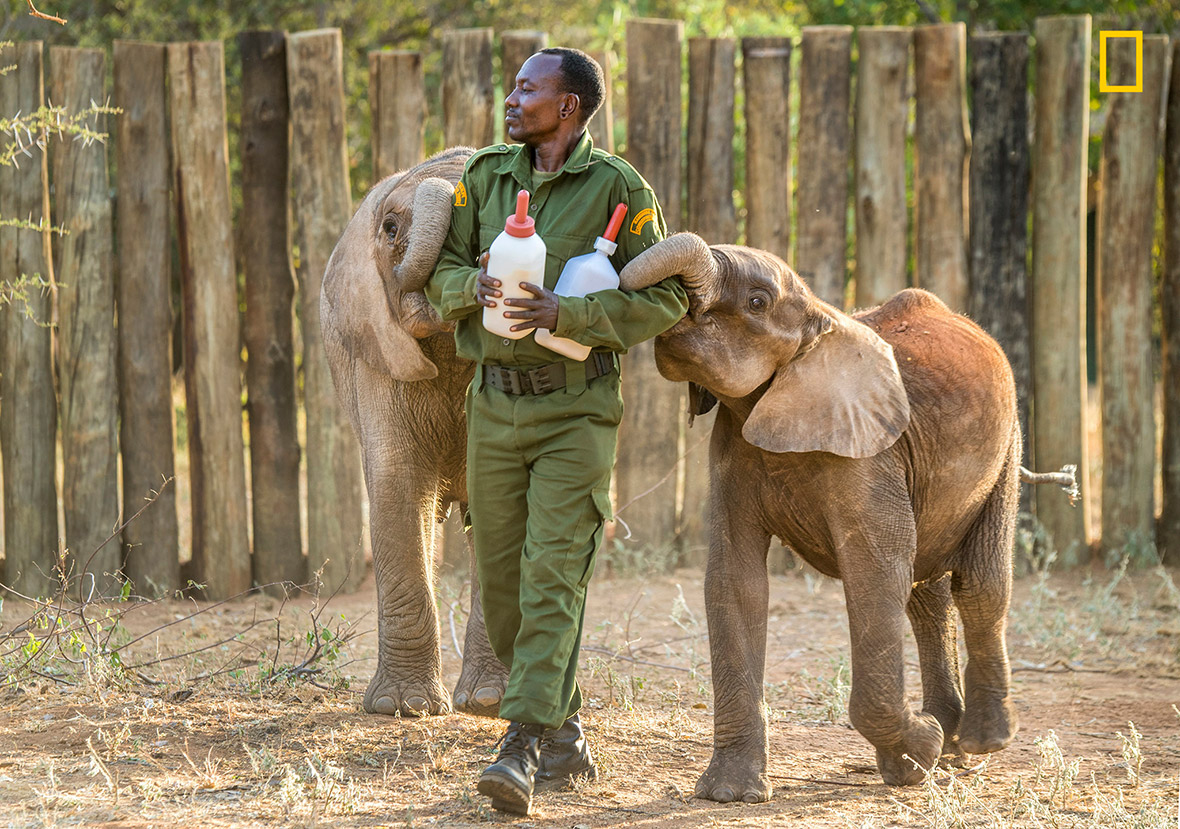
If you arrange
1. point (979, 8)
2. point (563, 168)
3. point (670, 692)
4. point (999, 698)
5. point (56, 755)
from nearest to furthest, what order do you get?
point (563, 168) < point (56, 755) < point (999, 698) < point (670, 692) < point (979, 8)

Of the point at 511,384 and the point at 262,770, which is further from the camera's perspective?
the point at 262,770

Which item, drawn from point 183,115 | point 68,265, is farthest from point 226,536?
point 183,115

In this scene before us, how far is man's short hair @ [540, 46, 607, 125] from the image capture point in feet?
12.9

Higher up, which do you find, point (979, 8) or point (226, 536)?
point (979, 8)

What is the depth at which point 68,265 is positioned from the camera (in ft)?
22.9

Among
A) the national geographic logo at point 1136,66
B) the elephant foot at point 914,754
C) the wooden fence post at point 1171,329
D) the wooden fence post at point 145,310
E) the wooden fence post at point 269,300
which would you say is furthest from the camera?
the wooden fence post at point 1171,329

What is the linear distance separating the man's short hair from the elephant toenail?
202 centimetres

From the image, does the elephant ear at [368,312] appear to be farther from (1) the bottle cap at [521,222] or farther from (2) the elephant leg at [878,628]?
(2) the elephant leg at [878,628]

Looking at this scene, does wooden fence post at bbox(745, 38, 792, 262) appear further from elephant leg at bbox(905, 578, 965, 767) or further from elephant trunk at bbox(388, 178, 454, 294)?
elephant trunk at bbox(388, 178, 454, 294)

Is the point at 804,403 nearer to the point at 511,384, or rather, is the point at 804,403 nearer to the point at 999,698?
the point at 511,384

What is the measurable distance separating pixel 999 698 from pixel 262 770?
8.20 ft

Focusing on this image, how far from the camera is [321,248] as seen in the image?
23.4ft

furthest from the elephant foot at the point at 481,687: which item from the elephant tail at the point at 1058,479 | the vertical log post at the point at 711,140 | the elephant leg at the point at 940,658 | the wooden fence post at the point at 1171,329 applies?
the wooden fence post at the point at 1171,329

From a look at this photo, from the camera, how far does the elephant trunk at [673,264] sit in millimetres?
A: 3697
